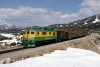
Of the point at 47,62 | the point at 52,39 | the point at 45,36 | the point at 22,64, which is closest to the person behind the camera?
the point at 22,64

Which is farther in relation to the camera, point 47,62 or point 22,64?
point 47,62

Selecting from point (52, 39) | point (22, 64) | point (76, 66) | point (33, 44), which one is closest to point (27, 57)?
point (22, 64)

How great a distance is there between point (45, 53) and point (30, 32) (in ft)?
29.3

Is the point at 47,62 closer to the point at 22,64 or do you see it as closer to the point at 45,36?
the point at 22,64

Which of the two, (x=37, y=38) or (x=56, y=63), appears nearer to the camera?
(x=56, y=63)

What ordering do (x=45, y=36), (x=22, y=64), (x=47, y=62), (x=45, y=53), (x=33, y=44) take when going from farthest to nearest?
(x=45, y=36)
(x=33, y=44)
(x=45, y=53)
(x=47, y=62)
(x=22, y=64)

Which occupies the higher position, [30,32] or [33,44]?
[30,32]

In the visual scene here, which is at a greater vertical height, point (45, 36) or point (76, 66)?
point (45, 36)

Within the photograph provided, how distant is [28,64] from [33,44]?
14429 mm

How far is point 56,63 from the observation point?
1938 cm

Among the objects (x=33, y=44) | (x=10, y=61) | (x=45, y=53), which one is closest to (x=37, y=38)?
(x=33, y=44)

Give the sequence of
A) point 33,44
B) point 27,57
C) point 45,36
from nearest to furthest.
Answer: point 27,57
point 33,44
point 45,36

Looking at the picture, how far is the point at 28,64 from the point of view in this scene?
1766 centimetres

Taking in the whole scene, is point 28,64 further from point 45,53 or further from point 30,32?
point 30,32
